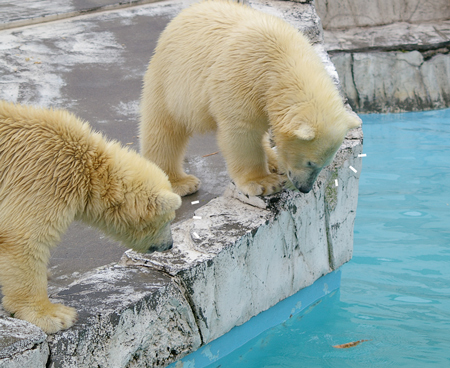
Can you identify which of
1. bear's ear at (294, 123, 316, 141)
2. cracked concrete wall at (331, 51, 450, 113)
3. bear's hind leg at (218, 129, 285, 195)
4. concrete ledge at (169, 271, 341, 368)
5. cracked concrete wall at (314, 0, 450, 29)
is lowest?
concrete ledge at (169, 271, 341, 368)

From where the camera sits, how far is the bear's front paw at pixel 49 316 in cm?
231

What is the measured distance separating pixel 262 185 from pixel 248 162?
160mm

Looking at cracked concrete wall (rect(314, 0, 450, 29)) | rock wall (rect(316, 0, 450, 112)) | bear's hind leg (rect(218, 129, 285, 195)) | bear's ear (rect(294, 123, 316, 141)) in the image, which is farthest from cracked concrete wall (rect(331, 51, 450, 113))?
bear's ear (rect(294, 123, 316, 141))

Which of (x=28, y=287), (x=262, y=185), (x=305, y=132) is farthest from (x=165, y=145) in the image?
(x=28, y=287)

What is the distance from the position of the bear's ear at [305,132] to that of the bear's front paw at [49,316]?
1374 mm

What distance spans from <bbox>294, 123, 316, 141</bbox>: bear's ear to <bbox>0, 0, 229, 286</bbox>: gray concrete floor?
1189 mm

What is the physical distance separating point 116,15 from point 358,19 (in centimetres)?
389

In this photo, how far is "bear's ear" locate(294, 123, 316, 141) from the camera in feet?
9.44

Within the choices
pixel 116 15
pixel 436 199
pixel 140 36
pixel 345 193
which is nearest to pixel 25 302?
pixel 345 193

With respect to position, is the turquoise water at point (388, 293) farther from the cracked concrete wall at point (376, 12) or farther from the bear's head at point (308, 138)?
the cracked concrete wall at point (376, 12)

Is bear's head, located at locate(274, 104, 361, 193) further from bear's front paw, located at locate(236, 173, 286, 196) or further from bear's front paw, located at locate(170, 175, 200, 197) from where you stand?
bear's front paw, located at locate(170, 175, 200, 197)

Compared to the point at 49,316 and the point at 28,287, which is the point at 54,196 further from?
the point at 49,316

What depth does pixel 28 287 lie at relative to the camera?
7.68ft

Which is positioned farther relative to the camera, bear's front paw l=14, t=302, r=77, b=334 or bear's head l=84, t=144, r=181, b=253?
bear's head l=84, t=144, r=181, b=253
